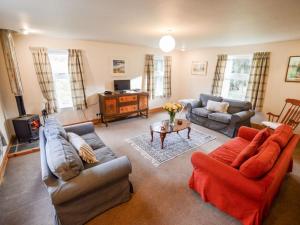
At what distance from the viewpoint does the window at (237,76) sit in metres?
4.56

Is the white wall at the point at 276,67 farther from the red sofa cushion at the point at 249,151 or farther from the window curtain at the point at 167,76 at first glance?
the red sofa cushion at the point at 249,151

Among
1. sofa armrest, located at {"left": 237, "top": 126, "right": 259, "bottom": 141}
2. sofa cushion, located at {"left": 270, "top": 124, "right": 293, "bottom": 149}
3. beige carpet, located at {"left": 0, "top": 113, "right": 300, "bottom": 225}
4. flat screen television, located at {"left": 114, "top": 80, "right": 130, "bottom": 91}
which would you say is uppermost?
flat screen television, located at {"left": 114, "top": 80, "right": 130, "bottom": 91}

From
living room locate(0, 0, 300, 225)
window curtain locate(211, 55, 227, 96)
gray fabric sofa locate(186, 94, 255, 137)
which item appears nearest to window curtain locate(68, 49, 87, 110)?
living room locate(0, 0, 300, 225)

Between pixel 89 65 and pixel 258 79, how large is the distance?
15.4 ft

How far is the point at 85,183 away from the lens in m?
1.50

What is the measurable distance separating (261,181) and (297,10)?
2.05m

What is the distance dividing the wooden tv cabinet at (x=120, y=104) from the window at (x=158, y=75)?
1098mm

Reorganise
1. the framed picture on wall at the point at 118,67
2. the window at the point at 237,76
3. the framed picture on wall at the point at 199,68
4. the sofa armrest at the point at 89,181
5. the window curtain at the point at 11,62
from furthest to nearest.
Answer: the framed picture on wall at the point at 199,68 → the framed picture on wall at the point at 118,67 → the window at the point at 237,76 → the window curtain at the point at 11,62 → the sofa armrest at the point at 89,181

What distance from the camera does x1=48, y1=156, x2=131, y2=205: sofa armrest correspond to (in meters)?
1.39

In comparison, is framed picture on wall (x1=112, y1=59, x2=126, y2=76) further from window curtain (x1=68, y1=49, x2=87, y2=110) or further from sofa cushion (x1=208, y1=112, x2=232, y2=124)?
sofa cushion (x1=208, y1=112, x2=232, y2=124)

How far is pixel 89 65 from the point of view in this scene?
4.29 m

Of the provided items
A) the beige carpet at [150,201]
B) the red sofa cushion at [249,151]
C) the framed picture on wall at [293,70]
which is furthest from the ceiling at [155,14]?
the beige carpet at [150,201]

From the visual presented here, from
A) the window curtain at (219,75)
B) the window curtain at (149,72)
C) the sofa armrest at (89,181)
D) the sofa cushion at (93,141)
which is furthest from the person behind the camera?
the window curtain at (149,72)

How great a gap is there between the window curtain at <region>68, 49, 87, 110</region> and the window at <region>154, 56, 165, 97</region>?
2.66m
